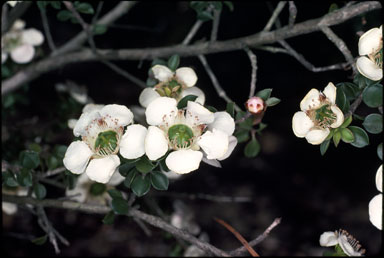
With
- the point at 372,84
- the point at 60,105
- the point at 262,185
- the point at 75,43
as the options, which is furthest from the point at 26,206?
the point at 262,185

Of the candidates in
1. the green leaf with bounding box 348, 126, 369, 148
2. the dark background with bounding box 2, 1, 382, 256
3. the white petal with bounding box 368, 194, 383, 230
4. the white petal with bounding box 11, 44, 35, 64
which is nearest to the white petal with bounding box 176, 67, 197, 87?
the green leaf with bounding box 348, 126, 369, 148

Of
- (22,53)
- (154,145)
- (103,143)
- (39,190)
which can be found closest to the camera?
(154,145)

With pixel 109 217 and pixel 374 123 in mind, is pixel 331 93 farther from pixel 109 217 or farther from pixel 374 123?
pixel 109 217

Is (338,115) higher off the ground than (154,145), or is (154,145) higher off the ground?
(338,115)

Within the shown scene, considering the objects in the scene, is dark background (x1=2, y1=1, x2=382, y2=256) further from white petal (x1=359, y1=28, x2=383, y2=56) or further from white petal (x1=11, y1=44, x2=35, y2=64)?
white petal (x1=359, y1=28, x2=383, y2=56)

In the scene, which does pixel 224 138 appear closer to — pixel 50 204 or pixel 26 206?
pixel 50 204

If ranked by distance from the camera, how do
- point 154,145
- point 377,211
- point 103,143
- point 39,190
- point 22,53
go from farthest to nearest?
point 22,53 < point 39,190 < point 103,143 < point 154,145 < point 377,211

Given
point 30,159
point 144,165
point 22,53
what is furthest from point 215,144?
point 22,53
